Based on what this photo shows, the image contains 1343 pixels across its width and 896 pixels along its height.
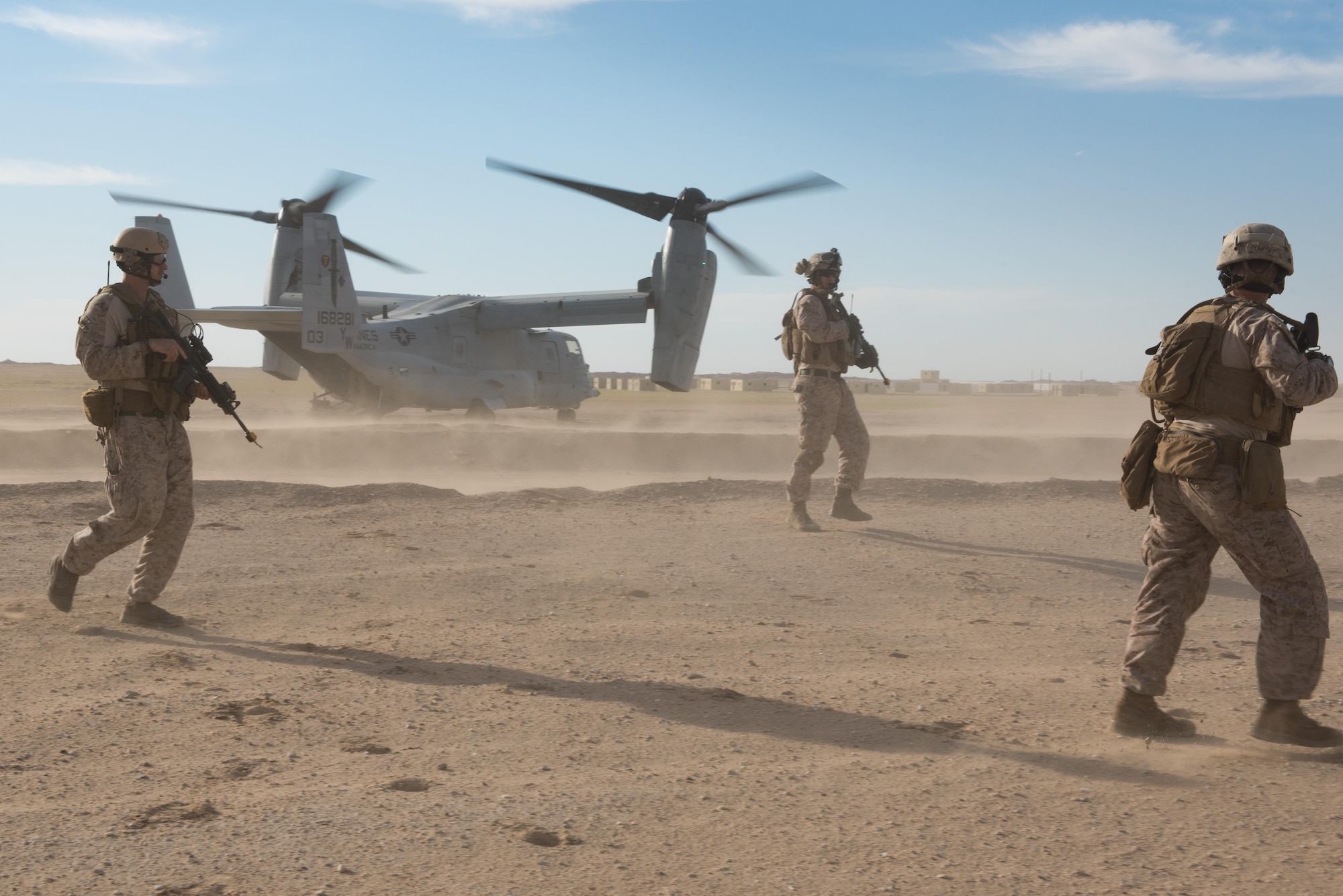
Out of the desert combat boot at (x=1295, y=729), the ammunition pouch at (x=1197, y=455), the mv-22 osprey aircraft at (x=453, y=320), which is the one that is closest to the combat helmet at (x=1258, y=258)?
the ammunition pouch at (x=1197, y=455)

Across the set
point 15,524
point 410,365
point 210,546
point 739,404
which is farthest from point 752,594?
point 739,404

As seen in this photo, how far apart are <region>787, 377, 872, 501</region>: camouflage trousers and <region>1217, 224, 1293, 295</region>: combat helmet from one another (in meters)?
4.83

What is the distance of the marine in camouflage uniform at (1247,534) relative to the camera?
3656 mm

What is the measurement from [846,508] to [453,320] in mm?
16205

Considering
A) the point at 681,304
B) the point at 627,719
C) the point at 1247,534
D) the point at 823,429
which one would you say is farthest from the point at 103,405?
the point at 681,304

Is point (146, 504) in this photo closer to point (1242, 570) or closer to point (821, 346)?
point (1242, 570)

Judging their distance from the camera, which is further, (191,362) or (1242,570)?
(191,362)

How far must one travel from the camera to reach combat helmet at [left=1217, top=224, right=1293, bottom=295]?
3.77 meters

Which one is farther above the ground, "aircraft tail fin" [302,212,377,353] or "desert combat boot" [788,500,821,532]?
A: "aircraft tail fin" [302,212,377,353]

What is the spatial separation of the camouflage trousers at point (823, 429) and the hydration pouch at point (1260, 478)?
5.07 metres

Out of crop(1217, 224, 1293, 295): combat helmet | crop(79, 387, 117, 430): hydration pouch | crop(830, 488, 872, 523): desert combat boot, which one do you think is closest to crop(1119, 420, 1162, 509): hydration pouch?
crop(1217, 224, 1293, 295): combat helmet

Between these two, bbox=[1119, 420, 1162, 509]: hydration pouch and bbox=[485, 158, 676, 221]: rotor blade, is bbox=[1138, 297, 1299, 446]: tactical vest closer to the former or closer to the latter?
bbox=[1119, 420, 1162, 509]: hydration pouch

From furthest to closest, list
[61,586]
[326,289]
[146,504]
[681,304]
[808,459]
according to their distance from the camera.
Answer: [326,289] → [681,304] → [808,459] → [61,586] → [146,504]

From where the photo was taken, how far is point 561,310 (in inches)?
934
